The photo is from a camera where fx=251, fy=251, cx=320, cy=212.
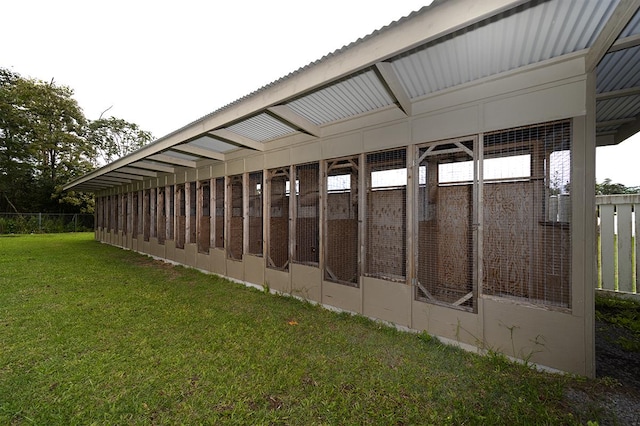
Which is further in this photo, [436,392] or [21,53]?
[21,53]

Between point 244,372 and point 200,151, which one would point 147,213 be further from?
point 244,372

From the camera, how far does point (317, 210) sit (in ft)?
13.4

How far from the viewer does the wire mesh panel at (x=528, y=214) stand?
2195mm

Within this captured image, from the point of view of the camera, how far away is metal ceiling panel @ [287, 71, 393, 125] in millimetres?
2703

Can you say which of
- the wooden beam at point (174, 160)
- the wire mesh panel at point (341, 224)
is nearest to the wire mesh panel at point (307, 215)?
the wire mesh panel at point (341, 224)

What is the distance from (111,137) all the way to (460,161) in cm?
2966

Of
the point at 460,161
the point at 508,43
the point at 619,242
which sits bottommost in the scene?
the point at 619,242

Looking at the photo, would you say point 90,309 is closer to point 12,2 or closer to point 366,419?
point 366,419

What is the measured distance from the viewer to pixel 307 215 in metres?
4.20

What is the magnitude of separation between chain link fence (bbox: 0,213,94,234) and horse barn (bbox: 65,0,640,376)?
1958 cm

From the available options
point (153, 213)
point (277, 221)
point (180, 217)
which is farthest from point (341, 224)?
point (153, 213)

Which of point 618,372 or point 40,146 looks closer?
point 618,372

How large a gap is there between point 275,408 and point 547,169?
3.13m

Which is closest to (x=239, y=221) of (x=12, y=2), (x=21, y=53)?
(x=12, y=2)
